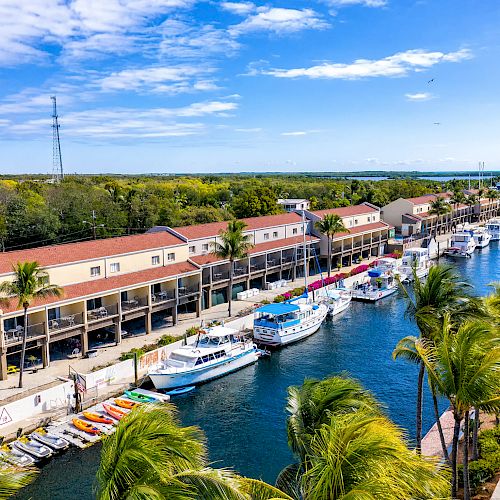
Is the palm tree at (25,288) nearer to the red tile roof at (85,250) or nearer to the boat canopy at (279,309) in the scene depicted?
the red tile roof at (85,250)

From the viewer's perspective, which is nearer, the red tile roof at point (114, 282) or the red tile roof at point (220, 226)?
the red tile roof at point (114, 282)

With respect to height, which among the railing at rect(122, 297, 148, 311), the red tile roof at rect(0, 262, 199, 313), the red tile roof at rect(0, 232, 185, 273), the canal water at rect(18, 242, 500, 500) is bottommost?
the canal water at rect(18, 242, 500, 500)

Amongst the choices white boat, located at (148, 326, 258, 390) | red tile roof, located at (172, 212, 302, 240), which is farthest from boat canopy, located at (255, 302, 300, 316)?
red tile roof, located at (172, 212, 302, 240)

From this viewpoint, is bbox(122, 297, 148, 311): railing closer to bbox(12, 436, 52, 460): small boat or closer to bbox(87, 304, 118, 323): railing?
bbox(87, 304, 118, 323): railing

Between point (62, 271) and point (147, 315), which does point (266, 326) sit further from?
point (62, 271)

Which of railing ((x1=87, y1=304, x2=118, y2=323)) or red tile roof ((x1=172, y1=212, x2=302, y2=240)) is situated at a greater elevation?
red tile roof ((x1=172, y1=212, x2=302, y2=240))

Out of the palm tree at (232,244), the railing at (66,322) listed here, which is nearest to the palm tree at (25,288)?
the railing at (66,322)

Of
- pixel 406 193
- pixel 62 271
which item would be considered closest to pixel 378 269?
pixel 62 271
